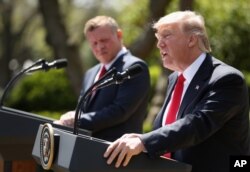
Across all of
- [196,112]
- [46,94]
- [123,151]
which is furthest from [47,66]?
[46,94]

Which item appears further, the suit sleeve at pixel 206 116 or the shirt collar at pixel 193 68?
the shirt collar at pixel 193 68

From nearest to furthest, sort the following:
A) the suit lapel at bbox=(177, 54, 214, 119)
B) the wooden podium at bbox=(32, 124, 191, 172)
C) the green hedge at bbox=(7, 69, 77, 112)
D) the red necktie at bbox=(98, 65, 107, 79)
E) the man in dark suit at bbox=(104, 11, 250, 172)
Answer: the wooden podium at bbox=(32, 124, 191, 172) → the man in dark suit at bbox=(104, 11, 250, 172) → the suit lapel at bbox=(177, 54, 214, 119) → the red necktie at bbox=(98, 65, 107, 79) → the green hedge at bbox=(7, 69, 77, 112)

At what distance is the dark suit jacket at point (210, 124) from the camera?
3191 millimetres

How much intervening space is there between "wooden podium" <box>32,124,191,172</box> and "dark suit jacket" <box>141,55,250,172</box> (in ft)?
0.33

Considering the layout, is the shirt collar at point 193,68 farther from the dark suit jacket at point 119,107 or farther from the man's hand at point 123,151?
the dark suit jacket at point 119,107

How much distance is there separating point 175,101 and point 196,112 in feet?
1.18

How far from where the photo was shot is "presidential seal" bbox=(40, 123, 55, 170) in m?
3.19

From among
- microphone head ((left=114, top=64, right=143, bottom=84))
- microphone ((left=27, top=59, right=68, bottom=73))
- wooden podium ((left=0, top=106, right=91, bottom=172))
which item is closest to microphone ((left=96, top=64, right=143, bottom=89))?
microphone head ((left=114, top=64, right=143, bottom=84))

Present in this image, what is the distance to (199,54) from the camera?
3543mm

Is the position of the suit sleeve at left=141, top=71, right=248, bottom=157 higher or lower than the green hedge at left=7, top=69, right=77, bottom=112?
higher

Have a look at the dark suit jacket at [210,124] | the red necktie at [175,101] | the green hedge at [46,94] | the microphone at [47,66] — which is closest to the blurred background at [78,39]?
the green hedge at [46,94]

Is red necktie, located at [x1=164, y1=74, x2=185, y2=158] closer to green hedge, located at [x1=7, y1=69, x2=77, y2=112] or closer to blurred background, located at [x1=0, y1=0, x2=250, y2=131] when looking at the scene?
blurred background, located at [x1=0, y1=0, x2=250, y2=131]

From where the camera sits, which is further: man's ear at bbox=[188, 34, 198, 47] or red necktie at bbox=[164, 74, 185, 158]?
red necktie at bbox=[164, 74, 185, 158]

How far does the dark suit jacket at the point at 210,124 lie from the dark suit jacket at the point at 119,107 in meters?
1.35
